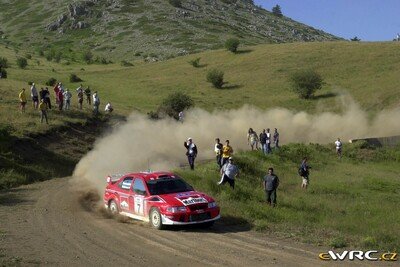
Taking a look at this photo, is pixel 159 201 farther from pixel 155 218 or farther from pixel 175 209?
pixel 175 209

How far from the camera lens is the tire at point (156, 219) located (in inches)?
586

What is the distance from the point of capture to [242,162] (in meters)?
28.3

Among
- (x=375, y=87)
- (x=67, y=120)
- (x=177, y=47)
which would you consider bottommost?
(x=67, y=120)

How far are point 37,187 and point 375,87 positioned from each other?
153ft

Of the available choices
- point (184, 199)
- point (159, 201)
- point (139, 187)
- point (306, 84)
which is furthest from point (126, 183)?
point (306, 84)

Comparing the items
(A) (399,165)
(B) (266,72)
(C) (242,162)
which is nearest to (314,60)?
(B) (266,72)

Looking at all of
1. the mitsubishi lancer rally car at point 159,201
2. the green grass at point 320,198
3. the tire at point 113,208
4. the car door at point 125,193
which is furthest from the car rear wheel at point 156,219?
the green grass at point 320,198

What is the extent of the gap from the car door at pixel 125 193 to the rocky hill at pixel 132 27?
84979 millimetres

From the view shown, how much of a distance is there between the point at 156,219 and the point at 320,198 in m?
10.6

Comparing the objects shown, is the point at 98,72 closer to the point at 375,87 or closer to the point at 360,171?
the point at 375,87

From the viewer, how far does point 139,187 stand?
16.3 metres

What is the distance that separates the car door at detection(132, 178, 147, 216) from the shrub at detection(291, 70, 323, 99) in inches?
Result: 1762

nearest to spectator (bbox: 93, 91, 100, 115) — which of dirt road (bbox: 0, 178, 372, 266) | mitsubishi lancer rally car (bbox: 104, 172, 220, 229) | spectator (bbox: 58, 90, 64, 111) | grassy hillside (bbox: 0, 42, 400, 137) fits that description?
spectator (bbox: 58, 90, 64, 111)

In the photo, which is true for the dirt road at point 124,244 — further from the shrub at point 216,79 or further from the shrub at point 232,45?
the shrub at point 232,45
